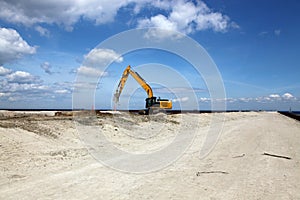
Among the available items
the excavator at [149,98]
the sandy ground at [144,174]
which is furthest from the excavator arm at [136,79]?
the sandy ground at [144,174]

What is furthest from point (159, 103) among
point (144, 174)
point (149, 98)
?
point (144, 174)

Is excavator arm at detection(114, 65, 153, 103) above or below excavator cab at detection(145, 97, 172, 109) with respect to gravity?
above

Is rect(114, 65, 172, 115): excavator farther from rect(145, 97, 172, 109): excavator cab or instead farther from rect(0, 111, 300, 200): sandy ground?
rect(0, 111, 300, 200): sandy ground

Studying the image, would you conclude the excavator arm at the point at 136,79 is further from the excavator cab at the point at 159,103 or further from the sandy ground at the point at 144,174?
the sandy ground at the point at 144,174

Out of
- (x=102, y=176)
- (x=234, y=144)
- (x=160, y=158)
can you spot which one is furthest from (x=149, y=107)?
(x=102, y=176)

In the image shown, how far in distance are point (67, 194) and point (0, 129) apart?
974 cm

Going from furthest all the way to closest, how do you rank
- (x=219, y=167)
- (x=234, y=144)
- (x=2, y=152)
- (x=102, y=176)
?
1. (x=234, y=144)
2. (x=2, y=152)
3. (x=219, y=167)
4. (x=102, y=176)

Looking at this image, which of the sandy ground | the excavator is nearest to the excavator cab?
the excavator

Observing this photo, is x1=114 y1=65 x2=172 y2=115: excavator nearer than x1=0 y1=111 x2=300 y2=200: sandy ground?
No

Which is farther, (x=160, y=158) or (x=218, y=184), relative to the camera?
(x=160, y=158)

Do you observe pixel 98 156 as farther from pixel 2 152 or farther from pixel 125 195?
pixel 125 195

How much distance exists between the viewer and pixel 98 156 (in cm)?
1366

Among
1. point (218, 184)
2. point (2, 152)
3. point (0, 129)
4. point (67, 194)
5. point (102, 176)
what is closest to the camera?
point (67, 194)

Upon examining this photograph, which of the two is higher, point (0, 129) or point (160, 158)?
point (0, 129)
